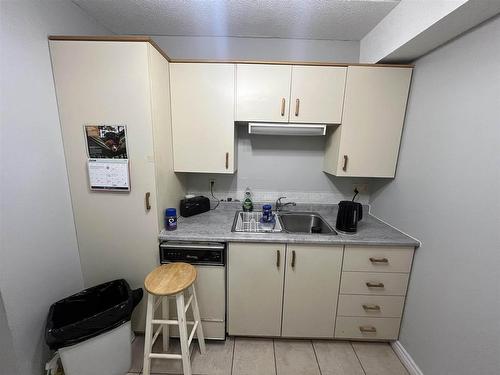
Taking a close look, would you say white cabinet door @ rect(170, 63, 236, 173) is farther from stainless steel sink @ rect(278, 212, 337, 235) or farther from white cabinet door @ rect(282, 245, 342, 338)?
white cabinet door @ rect(282, 245, 342, 338)

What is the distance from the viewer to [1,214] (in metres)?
1.05

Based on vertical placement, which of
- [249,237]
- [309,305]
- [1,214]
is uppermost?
[1,214]

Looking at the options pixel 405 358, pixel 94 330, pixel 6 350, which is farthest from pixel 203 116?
pixel 405 358

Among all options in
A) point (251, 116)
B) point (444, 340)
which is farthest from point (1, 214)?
point (444, 340)

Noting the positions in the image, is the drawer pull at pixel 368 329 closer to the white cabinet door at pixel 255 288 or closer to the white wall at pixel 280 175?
the white cabinet door at pixel 255 288

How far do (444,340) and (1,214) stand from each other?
258cm

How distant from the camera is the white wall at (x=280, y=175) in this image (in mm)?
2047

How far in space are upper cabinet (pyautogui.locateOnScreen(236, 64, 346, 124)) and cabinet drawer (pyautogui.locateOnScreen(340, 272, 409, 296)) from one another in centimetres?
121

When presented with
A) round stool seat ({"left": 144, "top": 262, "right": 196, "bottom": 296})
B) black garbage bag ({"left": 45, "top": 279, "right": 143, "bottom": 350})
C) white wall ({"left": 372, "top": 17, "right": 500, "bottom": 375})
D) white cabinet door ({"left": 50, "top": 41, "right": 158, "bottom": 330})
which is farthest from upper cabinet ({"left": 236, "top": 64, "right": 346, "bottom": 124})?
black garbage bag ({"left": 45, "top": 279, "right": 143, "bottom": 350})

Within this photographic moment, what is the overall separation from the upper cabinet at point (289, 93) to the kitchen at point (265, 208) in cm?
1

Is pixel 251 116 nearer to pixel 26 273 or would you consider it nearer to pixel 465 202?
pixel 465 202

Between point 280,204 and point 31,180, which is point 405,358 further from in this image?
point 31,180

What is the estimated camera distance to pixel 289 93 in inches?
64.2

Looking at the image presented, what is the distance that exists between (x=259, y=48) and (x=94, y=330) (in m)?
2.41
